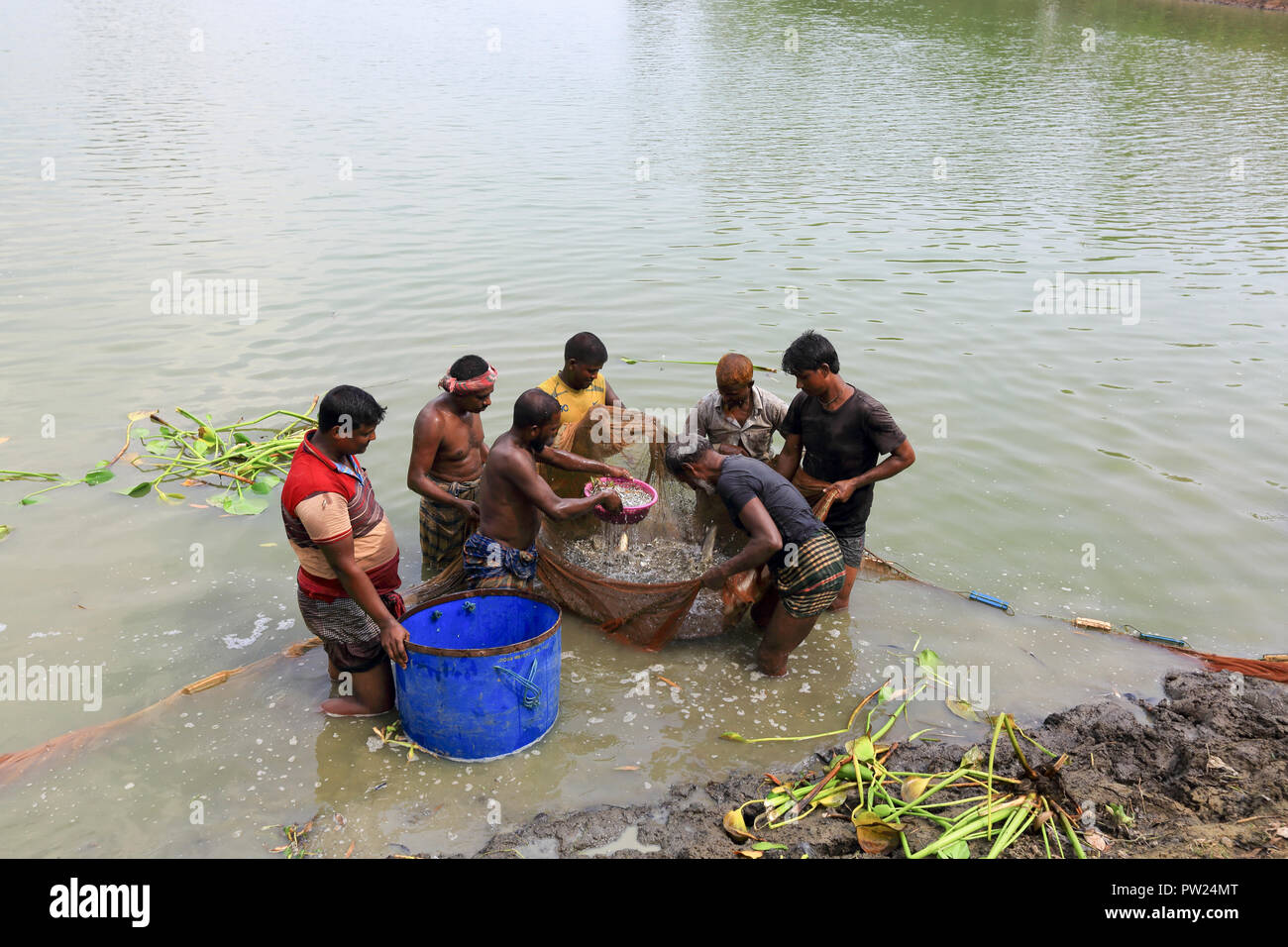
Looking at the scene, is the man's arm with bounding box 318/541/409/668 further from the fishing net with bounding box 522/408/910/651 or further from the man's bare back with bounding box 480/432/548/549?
the fishing net with bounding box 522/408/910/651

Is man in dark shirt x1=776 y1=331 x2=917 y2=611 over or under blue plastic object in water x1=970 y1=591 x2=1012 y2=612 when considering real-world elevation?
over

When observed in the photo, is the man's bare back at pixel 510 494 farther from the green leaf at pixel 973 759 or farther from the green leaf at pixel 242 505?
the green leaf at pixel 242 505

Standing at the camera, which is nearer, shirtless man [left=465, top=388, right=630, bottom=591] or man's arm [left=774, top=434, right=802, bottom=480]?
shirtless man [left=465, top=388, right=630, bottom=591]

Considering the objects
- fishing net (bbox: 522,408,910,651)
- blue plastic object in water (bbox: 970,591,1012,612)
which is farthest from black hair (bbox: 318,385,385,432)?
blue plastic object in water (bbox: 970,591,1012,612)

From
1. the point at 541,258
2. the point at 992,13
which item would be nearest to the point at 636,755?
the point at 541,258

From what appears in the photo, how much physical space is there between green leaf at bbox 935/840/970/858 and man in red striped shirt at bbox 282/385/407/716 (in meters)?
2.26

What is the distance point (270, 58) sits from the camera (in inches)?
1043

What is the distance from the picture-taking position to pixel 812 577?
14.6ft

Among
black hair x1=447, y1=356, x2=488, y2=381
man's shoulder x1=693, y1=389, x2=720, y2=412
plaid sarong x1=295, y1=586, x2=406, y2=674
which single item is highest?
black hair x1=447, y1=356, x2=488, y2=381

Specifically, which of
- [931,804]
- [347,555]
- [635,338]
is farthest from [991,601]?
[635,338]

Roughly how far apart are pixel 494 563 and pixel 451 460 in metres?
0.82

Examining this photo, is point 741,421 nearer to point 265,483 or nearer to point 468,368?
point 468,368

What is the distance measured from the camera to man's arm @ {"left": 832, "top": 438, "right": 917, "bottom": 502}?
4773 mm
